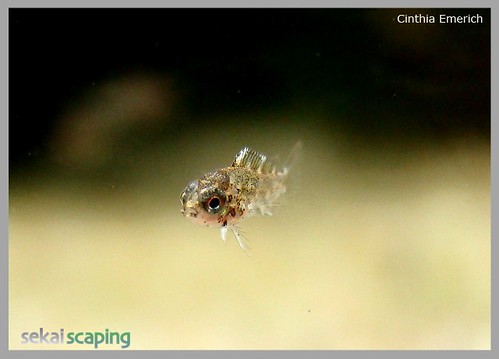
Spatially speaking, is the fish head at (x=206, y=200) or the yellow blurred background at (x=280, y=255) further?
the yellow blurred background at (x=280, y=255)

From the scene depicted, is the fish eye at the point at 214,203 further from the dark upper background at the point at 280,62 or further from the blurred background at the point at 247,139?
the dark upper background at the point at 280,62

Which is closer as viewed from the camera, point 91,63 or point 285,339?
point 285,339

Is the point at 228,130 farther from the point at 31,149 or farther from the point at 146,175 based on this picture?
the point at 31,149

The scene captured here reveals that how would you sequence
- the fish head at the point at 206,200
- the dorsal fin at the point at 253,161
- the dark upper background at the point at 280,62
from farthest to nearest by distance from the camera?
the dark upper background at the point at 280,62
the dorsal fin at the point at 253,161
the fish head at the point at 206,200

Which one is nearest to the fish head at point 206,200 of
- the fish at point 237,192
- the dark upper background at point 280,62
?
the fish at point 237,192

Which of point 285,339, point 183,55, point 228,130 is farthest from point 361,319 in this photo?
point 183,55

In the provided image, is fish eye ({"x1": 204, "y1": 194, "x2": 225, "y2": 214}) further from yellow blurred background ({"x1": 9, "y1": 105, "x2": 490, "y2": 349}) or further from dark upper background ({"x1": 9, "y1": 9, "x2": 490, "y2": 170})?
dark upper background ({"x1": 9, "y1": 9, "x2": 490, "y2": 170})

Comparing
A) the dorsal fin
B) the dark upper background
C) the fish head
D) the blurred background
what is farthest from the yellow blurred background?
the fish head
